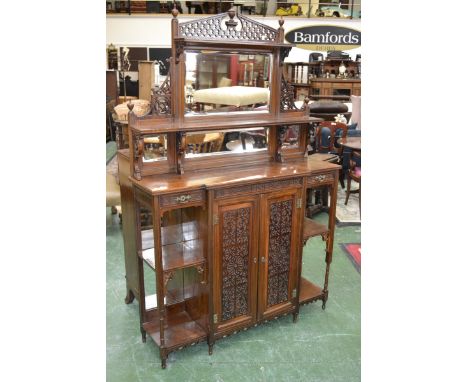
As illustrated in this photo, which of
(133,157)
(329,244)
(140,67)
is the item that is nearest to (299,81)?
(140,67)

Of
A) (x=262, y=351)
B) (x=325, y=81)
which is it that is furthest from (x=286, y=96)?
(x=325, y=81)

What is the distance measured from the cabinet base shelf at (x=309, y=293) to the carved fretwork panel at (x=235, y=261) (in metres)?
0.62

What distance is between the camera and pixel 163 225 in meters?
3.25

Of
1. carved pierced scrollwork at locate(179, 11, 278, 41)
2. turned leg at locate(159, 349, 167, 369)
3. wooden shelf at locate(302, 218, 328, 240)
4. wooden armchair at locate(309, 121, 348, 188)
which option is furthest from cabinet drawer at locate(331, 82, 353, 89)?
turned leg at locate(159, 349, 167, 369)

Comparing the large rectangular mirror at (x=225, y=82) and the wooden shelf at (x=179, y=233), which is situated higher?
the large rectangular mirror at (x=225, y=82)

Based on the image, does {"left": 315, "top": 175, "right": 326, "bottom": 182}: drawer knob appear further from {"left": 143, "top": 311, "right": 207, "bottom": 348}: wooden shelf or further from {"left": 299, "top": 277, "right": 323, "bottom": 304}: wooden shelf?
{"left": 143, "top": 311, "right": 207, "bottom": 348}: wooden shelf

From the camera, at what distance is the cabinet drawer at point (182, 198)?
2.60 metres

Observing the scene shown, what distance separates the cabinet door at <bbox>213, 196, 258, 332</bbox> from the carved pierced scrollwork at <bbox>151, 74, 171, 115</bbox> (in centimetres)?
71

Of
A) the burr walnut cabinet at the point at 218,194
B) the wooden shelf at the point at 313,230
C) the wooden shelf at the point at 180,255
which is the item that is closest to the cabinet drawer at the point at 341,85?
the burr walnut cabinet at the point at 218,194

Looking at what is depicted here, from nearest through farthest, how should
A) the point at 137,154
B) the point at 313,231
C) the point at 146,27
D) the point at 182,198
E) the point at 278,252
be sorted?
the point at 182,198 → the point at 137,154 → the point at 278,252 → the point at 313,231 → the point at 146,27

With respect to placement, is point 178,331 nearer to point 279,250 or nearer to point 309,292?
point 279,250

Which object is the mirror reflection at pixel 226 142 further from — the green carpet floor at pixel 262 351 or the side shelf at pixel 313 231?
the green carpet floor at pixel 262 351

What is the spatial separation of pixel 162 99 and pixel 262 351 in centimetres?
184

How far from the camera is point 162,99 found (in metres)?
2.84
